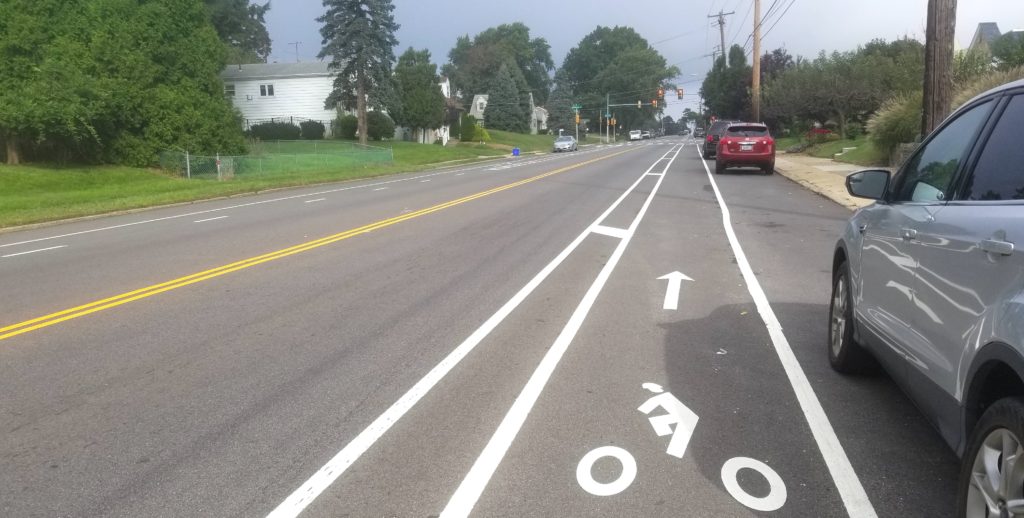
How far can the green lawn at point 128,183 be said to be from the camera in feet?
70.9

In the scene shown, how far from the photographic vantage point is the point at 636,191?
23562mm

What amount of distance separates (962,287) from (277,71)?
222 ft

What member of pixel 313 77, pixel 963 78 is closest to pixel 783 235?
pixel 963 78

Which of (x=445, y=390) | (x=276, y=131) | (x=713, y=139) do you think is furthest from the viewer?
(x=276, y=131)

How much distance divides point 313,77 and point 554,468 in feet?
211

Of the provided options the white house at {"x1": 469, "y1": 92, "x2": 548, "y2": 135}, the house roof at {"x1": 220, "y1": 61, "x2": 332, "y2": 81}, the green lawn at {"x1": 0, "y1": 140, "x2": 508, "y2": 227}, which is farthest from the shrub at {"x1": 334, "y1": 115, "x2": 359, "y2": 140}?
the white house at {"x1": 469, "y1": 92, "x2": 548, "y2": 135}

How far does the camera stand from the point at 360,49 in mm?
55875

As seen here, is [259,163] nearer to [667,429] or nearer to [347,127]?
[347,127]

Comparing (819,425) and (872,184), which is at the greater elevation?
(872,184)

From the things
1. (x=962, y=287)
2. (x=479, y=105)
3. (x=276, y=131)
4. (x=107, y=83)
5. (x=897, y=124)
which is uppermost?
(x=479, y=105)

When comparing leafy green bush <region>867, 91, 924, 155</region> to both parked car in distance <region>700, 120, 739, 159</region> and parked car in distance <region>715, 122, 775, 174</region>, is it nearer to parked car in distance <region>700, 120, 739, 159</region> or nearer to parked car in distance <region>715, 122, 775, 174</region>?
parked car in distance <region>715, 122, 775, 174</region>

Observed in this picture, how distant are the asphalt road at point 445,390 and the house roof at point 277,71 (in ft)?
181

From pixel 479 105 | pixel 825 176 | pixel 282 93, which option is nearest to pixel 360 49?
pixel 282 93

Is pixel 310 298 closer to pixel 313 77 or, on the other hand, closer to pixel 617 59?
pixel 313 77
